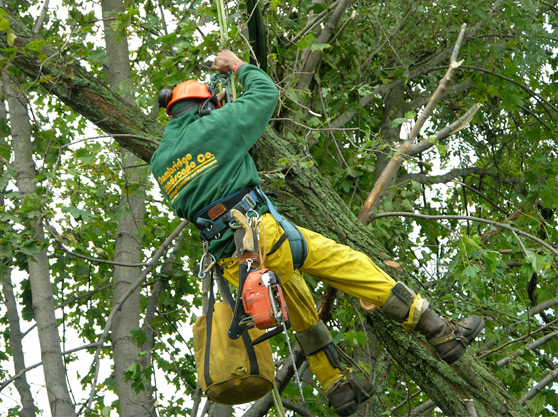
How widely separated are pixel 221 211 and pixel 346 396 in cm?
137

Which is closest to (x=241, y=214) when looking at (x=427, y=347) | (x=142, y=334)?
(x=427, y=347)

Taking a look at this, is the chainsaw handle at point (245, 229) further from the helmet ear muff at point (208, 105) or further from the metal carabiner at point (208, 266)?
the helmet ear muff at point (208, 105)

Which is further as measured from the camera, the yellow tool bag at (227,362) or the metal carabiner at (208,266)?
the metal carabiner at (208,266)

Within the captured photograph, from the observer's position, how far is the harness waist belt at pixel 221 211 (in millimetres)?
3689

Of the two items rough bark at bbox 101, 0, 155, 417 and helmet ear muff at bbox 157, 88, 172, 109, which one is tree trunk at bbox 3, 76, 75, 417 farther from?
helmet ear muff at bbox 157, 88, 172, 109

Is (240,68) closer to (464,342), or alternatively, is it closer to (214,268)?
(214,268)

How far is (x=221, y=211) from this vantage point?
3.70m

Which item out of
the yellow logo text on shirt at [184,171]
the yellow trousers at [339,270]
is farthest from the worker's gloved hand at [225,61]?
the yellow trousers at [339,270]

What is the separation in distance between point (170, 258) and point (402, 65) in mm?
3151

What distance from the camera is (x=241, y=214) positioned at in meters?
3.61

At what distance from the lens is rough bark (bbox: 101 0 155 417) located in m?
6.43

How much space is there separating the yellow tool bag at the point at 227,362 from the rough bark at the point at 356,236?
0.83 metres

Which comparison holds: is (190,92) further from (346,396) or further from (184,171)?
(346,396)

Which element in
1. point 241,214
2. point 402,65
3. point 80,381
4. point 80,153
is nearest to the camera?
point 241,214
